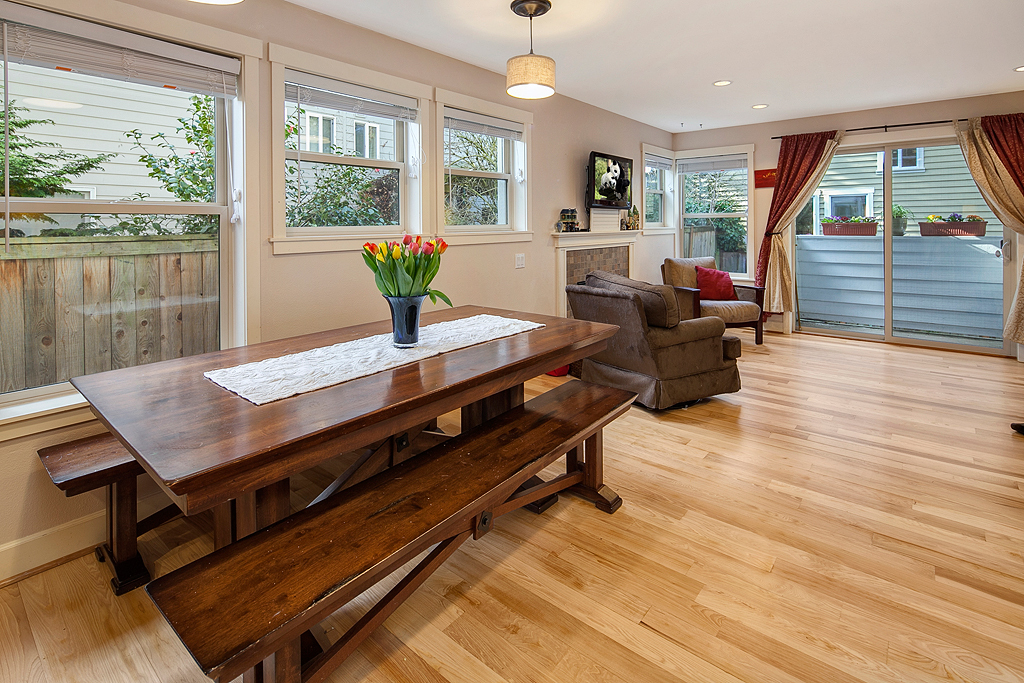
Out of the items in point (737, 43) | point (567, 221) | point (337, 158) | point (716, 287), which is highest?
point (737, 43)

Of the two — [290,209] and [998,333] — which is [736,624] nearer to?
[290,209]

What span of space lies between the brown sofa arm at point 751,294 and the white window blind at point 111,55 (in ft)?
16.4

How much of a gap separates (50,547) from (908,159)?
23.5 feet

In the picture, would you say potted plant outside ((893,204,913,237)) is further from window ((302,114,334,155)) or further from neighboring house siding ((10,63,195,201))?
neighboring house siding ((10,63,195,201))

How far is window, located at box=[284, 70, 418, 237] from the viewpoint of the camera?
9.83 ft

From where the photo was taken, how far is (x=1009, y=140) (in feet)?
16.1

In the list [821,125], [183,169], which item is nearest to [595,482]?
[183,169]

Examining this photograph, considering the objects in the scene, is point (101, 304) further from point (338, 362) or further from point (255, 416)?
point (255, 416)

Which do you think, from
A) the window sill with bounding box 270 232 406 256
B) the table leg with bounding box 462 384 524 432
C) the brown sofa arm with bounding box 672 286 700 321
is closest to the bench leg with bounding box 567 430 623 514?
the table leg with bounding box 462 384 524 432

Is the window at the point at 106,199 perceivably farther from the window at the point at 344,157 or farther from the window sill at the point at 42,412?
the window at the point at 344,157

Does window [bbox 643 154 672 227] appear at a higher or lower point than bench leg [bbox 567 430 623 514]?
higher

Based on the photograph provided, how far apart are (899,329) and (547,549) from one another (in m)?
5.48

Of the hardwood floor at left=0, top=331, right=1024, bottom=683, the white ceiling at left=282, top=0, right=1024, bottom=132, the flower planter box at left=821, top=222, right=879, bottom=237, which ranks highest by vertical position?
the white ceiling at left=282, top=0, right=1024, bottom=132

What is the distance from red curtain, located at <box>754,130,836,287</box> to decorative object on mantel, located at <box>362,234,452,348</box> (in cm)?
520
